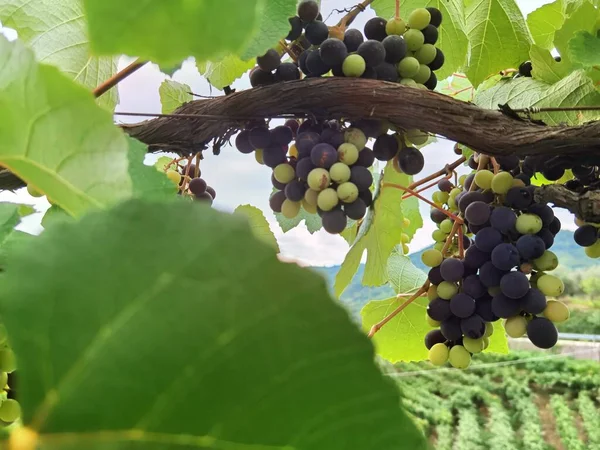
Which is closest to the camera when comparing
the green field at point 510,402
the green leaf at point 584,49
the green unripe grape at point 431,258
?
the green leaf at point 584,49

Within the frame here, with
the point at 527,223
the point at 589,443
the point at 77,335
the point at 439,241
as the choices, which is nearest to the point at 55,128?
the point at 77,335

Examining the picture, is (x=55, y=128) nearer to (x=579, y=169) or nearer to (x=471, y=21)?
(x=579, y=169)

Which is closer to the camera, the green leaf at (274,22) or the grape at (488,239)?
the green leaf at (274,22)

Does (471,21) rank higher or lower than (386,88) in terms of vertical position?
higher

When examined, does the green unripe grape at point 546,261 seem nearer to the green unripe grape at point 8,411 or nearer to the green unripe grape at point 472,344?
the green unripe grape at point 472,344

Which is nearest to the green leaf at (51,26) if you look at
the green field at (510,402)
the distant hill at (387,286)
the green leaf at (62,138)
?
the green leaf at (62,138)

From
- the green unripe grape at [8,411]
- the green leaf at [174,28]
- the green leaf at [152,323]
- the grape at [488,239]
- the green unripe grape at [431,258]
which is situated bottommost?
the green leaf at [152,323]

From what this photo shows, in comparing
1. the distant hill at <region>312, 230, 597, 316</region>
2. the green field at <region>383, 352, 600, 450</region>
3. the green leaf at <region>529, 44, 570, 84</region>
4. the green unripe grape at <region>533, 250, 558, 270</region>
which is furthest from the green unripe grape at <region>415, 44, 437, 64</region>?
the green field at <region>383, 352, 600, 450</region>

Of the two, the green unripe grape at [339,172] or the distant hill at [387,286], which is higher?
the distant hill at [387,286]

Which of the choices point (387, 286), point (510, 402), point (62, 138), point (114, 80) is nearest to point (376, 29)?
point (114, 80)
